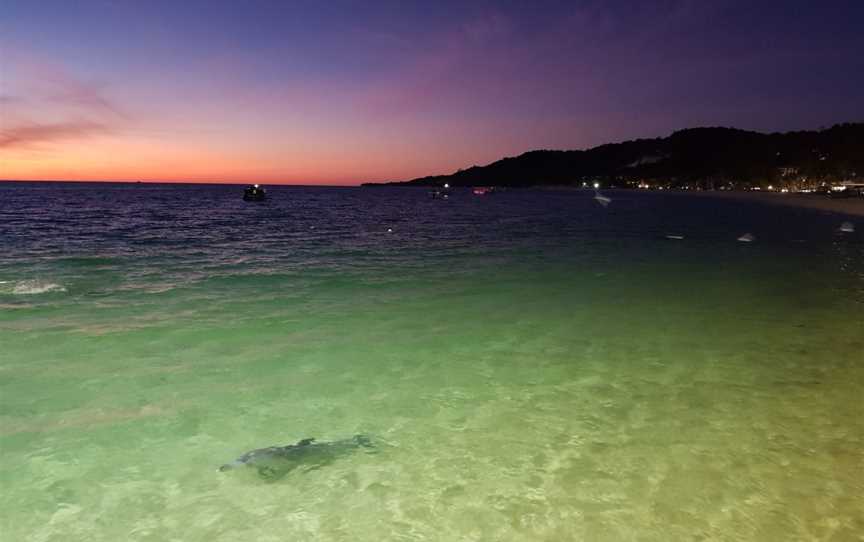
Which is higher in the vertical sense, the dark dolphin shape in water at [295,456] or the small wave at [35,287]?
the small wave at [35,287]

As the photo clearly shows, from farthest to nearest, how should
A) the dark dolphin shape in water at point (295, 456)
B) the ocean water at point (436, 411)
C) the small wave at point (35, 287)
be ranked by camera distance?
the small wave at point (35, 287) → the dark dolphin shape in water at point (295, 456) → the ocean water at point (436, 411)

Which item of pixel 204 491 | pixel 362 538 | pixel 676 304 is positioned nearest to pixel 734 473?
pixel 362 538

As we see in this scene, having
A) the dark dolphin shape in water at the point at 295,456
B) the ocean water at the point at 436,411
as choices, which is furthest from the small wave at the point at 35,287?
the dark dolphin shape in water at the point at 295,456

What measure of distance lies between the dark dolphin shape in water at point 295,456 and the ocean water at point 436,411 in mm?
88

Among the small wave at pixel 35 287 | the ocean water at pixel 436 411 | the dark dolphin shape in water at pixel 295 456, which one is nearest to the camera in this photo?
the ocean water at pixel 436 411

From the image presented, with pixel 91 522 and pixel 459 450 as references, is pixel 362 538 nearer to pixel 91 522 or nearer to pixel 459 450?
pixel 459 450

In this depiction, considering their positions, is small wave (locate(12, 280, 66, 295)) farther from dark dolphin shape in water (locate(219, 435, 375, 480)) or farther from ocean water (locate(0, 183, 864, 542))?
dark dolphin shape in water (locate(219, 435, 375, 480))

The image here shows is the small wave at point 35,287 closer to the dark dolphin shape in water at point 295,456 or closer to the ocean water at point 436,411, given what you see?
the ocean water at point 436,411

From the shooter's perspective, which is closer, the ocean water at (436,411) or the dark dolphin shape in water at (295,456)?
the ocean water at (436,411)

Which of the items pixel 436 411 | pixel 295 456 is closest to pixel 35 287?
pixel 295 456

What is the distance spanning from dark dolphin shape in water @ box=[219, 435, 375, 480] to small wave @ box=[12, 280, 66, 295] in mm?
17632

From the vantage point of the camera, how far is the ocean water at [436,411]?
A: 6.34m

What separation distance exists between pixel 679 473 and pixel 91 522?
23.1 ft

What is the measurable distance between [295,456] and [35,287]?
1953 centimetres
